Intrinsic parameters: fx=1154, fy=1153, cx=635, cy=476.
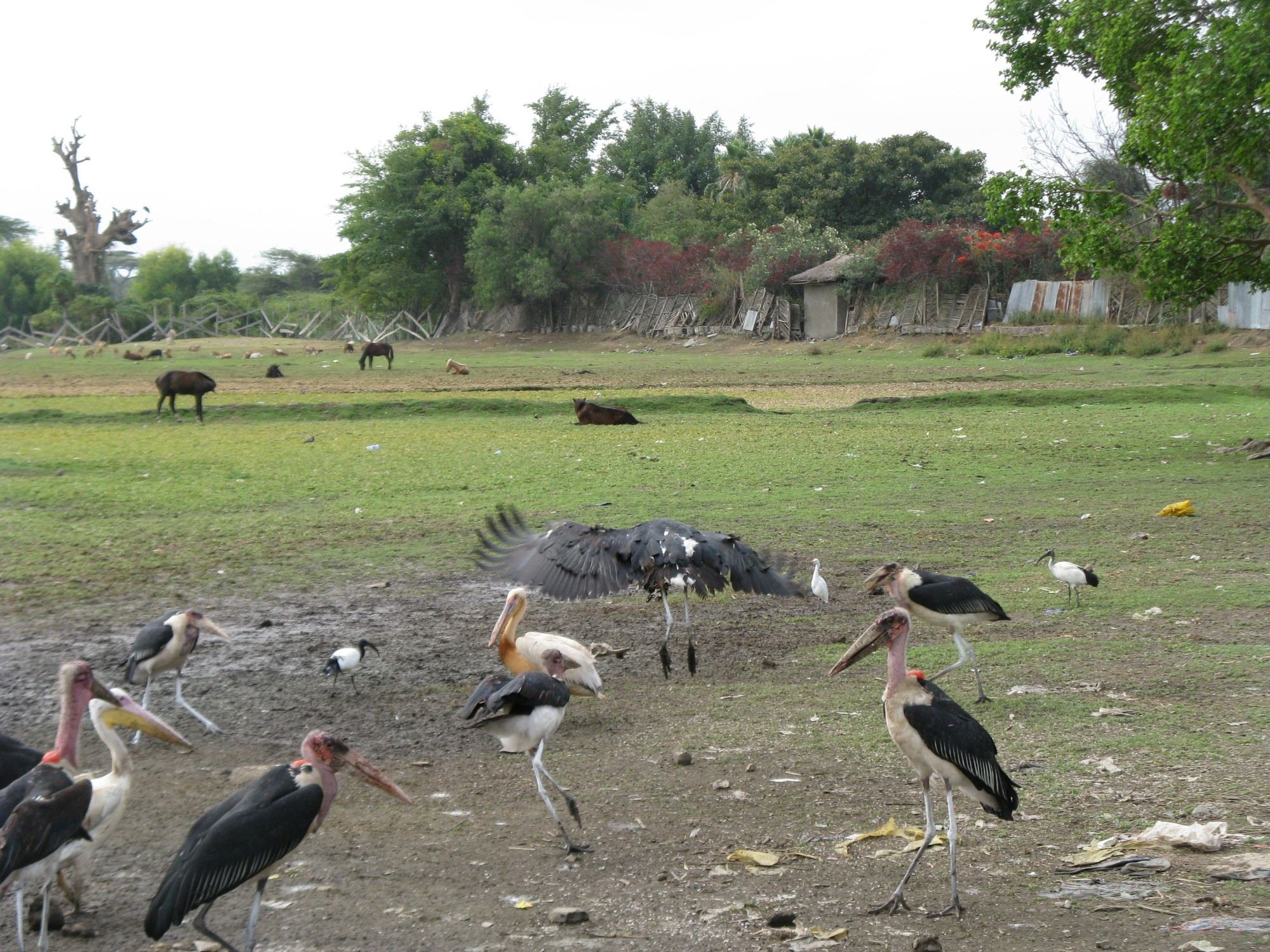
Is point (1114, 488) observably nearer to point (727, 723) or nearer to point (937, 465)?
point (937, 465)

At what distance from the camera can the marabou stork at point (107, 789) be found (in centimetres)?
414

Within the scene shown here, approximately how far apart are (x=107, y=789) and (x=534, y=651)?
268 cm

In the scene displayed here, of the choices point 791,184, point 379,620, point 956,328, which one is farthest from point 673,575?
point 791,184

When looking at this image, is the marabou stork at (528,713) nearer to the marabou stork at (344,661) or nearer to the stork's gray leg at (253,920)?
the stork's gray leg at (253,920)

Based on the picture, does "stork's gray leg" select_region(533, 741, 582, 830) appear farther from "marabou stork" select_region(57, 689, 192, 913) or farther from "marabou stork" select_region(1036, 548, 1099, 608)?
"marabou stork" select_region(1036, 548, 1099, 608)

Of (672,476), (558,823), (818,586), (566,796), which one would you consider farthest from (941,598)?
(672,476)

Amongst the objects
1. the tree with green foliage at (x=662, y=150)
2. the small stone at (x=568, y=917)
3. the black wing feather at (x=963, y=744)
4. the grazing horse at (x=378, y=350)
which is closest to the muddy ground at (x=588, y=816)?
the small stone at (x=568, y=917)

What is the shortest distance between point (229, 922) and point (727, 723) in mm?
2869

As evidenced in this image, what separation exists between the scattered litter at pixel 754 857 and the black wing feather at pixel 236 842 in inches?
66.1

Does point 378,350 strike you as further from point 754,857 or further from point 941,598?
point 754,857

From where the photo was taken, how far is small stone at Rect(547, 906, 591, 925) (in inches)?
164

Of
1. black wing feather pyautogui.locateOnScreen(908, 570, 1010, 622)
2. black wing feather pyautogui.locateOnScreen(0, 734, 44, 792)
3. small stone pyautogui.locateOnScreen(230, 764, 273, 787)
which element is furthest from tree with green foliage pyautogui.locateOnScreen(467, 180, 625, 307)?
black wing feather pyautogui.locateOnScreen(0, 734, 44, 792)

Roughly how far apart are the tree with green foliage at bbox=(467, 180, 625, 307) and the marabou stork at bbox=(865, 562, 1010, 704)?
168 ft

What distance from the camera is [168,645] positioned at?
6.39m
